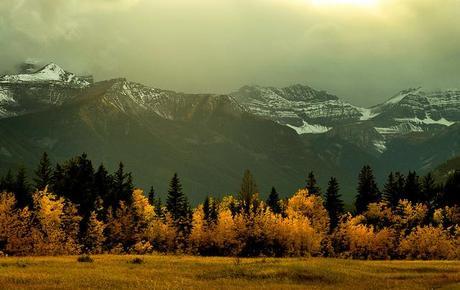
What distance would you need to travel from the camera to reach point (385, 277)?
60.1 metres

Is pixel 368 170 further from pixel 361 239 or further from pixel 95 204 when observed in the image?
pixel 95 204

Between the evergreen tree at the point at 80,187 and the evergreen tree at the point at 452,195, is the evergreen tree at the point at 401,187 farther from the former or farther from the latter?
the evergreen tree at the point at 80,187

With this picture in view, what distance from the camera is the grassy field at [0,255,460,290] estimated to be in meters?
48.3

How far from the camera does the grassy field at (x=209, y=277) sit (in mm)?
48312

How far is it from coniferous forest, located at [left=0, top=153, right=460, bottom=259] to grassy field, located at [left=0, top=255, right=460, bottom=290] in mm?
44382

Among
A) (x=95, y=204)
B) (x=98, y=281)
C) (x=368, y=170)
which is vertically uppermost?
(x=368, y=170)

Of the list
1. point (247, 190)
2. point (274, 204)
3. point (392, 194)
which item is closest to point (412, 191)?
point (392, 194)

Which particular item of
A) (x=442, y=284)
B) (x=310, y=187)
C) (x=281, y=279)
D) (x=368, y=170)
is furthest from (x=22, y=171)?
(x=442, y=284)

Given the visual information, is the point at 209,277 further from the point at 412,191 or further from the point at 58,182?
the point at 412,191

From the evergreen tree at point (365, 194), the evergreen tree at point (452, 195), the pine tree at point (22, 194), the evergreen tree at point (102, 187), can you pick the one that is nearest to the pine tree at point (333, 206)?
the evergreen tree at point (365, 194)

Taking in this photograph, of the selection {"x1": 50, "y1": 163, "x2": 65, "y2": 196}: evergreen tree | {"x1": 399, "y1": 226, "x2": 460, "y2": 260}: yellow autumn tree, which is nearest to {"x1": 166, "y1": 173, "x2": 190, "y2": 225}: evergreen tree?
{"x1": 50, "y1": 163, "x2": 65, "y2": 196}: evergreen tree

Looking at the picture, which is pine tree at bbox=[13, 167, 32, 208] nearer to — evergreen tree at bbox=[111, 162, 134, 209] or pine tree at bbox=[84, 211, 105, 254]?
pine tree at bbox=[84, 211, 105, 254]

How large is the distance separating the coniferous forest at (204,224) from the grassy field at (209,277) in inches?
1747

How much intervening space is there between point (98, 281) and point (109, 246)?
7710 centimetres
